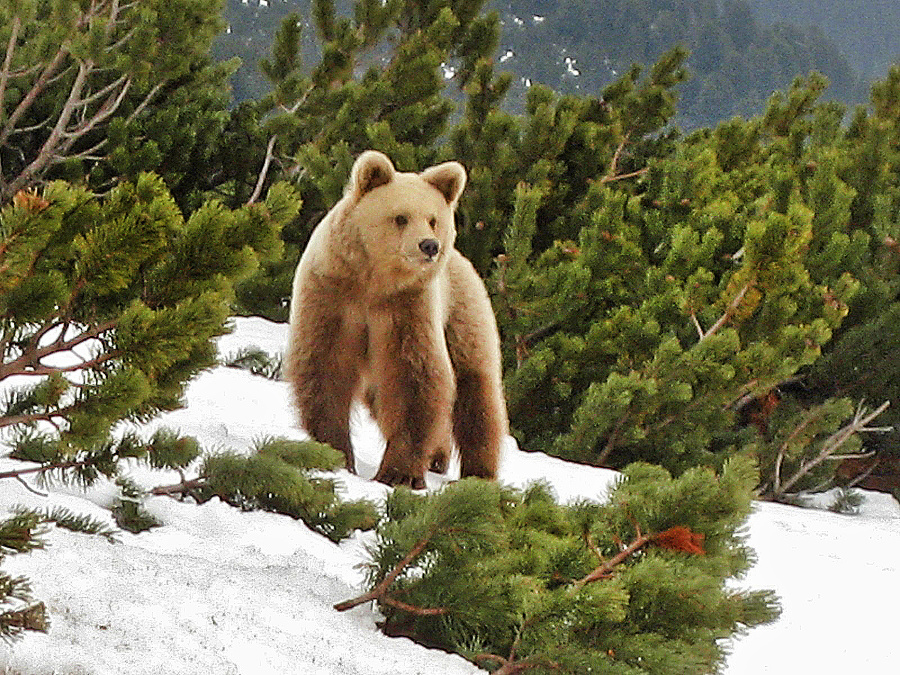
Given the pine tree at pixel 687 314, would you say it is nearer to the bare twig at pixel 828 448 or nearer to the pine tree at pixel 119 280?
the bare twig at pixel 828 448

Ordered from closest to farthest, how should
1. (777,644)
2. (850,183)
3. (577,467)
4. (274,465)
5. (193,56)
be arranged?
1. (274,465)
2. (777,644)
3. (577,467)
4. (193,56)
5. (850,183)

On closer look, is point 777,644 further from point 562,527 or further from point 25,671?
point 25,671

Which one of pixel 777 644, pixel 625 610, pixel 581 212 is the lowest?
pixel 777 644

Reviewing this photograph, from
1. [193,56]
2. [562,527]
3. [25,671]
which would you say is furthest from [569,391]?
[25,671]

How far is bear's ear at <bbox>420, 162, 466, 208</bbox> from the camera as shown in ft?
13.7

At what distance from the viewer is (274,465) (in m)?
2.69

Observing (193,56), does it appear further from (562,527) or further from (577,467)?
(562,527)

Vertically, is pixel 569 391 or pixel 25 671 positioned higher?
pixel 569 391

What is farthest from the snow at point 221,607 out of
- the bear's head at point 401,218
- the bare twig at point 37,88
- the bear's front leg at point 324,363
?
the bare twig at point 37,88

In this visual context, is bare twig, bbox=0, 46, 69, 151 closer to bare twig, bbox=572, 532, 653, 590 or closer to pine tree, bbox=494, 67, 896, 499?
pine tree, bbox=494, 67, 896, 499

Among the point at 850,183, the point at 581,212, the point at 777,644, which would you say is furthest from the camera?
the point at 850,183

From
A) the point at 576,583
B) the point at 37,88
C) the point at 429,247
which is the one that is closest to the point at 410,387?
the point at 429,247

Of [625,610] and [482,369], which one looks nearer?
[625,610]

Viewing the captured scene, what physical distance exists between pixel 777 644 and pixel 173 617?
99.6 inches
